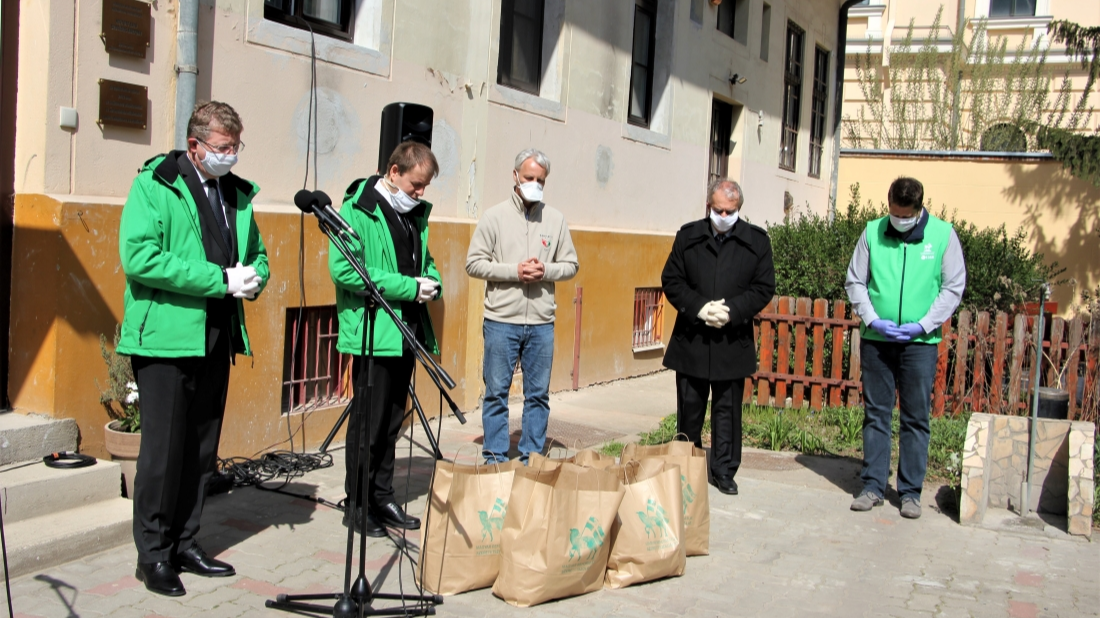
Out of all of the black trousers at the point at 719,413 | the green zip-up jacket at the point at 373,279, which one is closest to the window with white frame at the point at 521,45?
the black trousers at the point at 719,413

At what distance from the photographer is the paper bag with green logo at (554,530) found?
13.1 ft

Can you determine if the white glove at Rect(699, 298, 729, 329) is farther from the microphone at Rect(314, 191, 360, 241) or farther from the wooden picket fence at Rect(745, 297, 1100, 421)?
the wooden picket fence at Rect(745, 297, 1100, 421)

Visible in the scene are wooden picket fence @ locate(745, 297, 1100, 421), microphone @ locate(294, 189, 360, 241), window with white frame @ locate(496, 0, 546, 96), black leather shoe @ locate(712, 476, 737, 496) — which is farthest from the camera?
window with white frame @ locate(496, 0, 546, 96)

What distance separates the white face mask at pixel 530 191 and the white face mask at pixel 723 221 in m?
1.12

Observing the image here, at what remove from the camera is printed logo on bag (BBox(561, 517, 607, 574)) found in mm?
4102

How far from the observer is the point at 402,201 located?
4918 mm

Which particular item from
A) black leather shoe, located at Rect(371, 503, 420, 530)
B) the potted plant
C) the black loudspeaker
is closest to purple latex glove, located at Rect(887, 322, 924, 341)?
black leather shoe, located at Rect(371, 503, 420, 530)

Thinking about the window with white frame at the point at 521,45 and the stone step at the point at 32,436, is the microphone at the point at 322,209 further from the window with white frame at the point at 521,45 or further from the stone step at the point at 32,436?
the window with white frame at the point at 521,45

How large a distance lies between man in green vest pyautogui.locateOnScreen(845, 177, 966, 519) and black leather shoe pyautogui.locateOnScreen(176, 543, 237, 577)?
3698 millimetres

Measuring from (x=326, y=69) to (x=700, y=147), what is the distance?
697 centimetres

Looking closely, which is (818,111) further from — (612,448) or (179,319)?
(179,319)

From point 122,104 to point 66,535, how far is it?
235 centimetres

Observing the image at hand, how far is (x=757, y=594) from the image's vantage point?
14.7 feet

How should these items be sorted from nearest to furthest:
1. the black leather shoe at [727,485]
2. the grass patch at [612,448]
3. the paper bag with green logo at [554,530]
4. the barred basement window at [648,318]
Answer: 1. the paper bag with green logo at [554,530]
2. the black leather shoe at [727,485]
3. the grass patch at [612,448]
4. the barred basement window at [648,318]
